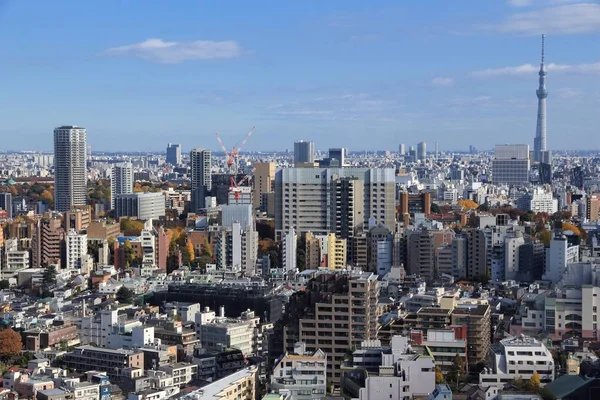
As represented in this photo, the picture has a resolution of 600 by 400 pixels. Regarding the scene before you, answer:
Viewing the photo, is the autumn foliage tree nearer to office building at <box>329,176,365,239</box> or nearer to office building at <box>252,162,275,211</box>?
office building at <box>329,176,365,239</box>

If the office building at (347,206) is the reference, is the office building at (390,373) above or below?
below

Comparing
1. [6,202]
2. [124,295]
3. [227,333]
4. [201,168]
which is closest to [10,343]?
[227,333]

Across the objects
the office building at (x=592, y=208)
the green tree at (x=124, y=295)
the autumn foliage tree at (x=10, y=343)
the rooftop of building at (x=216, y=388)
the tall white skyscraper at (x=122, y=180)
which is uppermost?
the tall white skyscraper at (x=122, y=180)

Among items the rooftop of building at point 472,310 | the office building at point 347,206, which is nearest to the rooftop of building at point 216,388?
the rooftop of building at point 472,310

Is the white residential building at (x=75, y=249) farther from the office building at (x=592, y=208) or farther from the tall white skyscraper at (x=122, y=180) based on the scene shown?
the tall white skyscraper at (x=122, y=180)

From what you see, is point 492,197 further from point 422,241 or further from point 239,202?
point 422,241

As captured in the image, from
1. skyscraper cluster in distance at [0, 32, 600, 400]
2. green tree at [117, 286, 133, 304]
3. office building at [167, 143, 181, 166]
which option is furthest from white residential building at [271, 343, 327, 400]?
office building at [167, 143, 181, 166]

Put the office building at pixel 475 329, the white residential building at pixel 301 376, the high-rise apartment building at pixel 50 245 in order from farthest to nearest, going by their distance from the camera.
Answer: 1. the high-rise apartment building at pixel 50 245
2. the office building at pixel 475 329
3. the white residential building at pixel 301 376

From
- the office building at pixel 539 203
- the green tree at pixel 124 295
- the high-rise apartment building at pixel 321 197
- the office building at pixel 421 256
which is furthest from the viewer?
the office building at pixel 539 203
